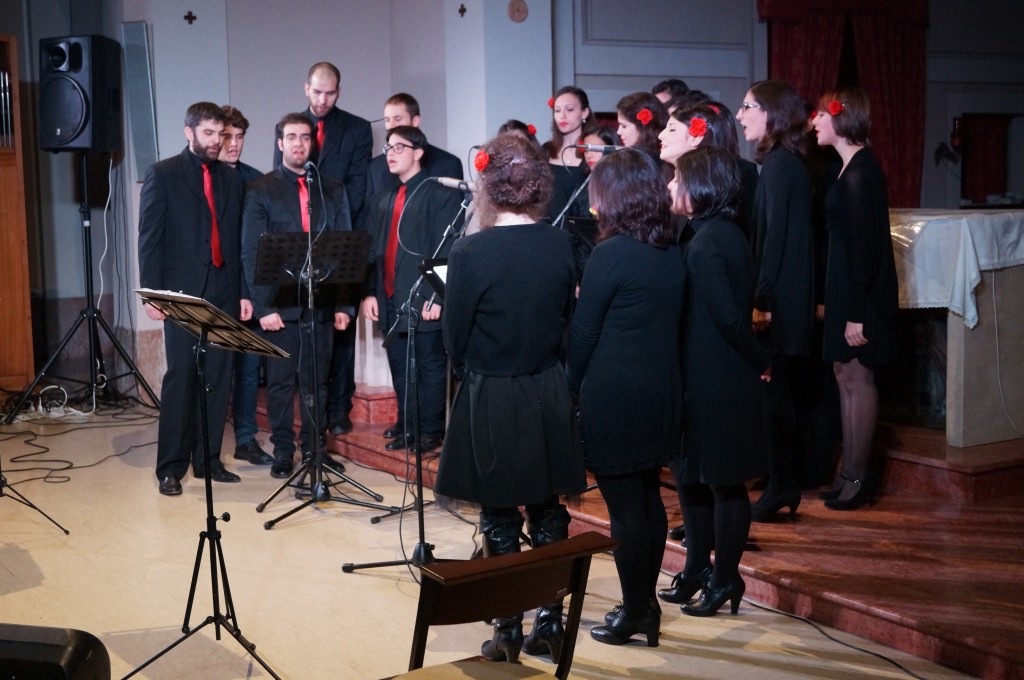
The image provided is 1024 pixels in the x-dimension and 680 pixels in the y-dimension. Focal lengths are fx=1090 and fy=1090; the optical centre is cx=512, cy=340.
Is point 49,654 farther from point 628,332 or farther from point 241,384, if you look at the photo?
point 241,384

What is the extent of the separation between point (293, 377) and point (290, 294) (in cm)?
44

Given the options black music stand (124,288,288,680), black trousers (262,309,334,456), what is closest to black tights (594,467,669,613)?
black music stand (124,288,288,680)

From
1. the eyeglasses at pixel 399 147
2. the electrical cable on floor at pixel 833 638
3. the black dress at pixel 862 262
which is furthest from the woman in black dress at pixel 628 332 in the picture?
the eyeglasses at pixel 399 147

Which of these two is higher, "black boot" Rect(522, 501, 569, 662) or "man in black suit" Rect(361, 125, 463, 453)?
"man in black suit" Rect(361, 125, 463, 453)

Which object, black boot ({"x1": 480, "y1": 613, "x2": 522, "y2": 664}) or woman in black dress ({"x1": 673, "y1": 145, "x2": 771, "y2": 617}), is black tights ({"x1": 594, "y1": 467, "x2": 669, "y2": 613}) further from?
black boot ({"x1": 480, "y1": 613, "x2": 522, "y2": 664})

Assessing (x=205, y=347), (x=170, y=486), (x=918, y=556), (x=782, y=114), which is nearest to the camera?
(x=205, y=347)

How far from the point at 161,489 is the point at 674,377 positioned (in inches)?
121

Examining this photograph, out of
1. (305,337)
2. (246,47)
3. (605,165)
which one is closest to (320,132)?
(305,337)

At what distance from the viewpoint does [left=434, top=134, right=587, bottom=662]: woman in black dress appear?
2.92 m

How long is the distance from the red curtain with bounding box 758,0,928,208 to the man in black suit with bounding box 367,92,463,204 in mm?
3634

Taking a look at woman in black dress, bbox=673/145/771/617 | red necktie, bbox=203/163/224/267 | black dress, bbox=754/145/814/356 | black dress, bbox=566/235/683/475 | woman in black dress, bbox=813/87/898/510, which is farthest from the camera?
red necktie, bbox=203/163/224/267

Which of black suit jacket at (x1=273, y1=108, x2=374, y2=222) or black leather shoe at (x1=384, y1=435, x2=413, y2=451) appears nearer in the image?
black leather shoe at (x1=384, y1=435, x2=413, y2=451)

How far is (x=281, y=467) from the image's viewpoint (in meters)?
5.54

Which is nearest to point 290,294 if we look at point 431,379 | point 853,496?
point 431,379
